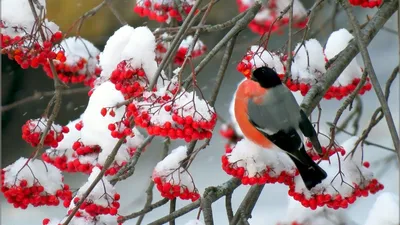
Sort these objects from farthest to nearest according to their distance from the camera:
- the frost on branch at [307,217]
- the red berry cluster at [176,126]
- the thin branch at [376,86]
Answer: the frost on branch at [307,217] < the red berry cluster at [176,126] < the thin branch at [376,86]

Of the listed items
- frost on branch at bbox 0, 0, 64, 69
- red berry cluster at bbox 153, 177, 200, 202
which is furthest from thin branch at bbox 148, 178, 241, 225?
frost on branch at bbox 0, 0, 64, 69

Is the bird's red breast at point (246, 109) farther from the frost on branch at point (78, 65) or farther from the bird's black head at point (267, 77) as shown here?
the frost on branch at point (78, 65)

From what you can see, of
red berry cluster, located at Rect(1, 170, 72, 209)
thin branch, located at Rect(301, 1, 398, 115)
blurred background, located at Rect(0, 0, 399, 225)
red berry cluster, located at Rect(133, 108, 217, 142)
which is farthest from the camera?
blurred background, located at Rect(0, 0, 399, 225)

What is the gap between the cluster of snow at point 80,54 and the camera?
2199mm

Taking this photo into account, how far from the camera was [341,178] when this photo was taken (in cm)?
161

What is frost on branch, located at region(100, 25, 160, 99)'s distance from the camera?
5.02 feet

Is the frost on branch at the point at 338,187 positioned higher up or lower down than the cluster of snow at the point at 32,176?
lower down

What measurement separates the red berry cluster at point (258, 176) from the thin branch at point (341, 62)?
173 millimetres

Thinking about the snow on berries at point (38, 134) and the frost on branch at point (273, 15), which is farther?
the frost on branch at point (273, 15)

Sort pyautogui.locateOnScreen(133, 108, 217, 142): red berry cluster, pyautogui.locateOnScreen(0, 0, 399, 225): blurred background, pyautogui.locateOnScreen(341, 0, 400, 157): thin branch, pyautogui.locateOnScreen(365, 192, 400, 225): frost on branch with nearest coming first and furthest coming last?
1. pyautogui.locateOnScreen(341, 0, 400, 157): thin branch
2. pyautogui.locateOnScreen(133, 108, 217, 142): red berry cluster
3. pyautogui.locateOnScreen(365, 192, 400, 225): frost on branch
4. pyautogui.locateOnScreen(0, 0, 399, 225): blurred background

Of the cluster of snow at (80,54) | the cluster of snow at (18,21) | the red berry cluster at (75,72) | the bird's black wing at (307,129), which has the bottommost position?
the bird's black wing at (307,129)

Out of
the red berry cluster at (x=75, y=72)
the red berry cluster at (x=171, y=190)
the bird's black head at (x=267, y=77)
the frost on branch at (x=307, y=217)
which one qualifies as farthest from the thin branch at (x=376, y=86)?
the red berry cluster at (x=75, y=72)

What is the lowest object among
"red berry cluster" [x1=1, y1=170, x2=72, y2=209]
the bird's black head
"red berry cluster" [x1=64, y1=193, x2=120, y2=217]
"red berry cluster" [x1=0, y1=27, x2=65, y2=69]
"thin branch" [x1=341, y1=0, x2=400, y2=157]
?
"thin branch" [x1=341, y1=0, x2=400, y2=157]

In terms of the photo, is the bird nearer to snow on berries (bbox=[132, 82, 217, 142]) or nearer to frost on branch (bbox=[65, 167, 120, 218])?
snow on berries (bbox=[132, 82, 217, 142])
